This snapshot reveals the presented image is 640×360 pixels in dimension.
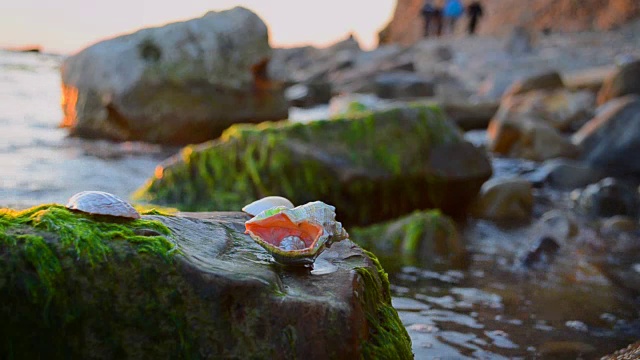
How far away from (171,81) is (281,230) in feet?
37.7

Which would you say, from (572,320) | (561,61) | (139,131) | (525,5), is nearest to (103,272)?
(572,320)

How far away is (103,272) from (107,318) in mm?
147

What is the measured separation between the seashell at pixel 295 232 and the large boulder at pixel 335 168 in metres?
4.09

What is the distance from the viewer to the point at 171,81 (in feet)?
45.3

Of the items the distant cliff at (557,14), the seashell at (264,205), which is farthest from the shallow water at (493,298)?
the distant cliff at (557,14)

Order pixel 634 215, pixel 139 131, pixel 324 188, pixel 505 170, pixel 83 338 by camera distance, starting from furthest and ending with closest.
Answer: pixel 139 131
pixel 505 170
pixel 634 215
pixel 324 188
pixel 83 338

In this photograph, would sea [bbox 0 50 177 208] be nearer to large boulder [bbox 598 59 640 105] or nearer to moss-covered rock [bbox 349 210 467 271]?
moss-covered rock [bbox 349 210 467 271]

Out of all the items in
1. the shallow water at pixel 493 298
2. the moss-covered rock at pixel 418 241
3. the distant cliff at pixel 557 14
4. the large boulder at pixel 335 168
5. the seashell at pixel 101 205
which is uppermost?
the distant cliff at pixel 557 14

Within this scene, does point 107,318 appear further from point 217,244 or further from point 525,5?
point 525,5

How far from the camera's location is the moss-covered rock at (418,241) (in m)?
6.31

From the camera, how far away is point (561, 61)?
84.7ft

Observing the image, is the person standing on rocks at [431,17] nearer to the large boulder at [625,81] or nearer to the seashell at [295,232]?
the large boulder at [625,81]

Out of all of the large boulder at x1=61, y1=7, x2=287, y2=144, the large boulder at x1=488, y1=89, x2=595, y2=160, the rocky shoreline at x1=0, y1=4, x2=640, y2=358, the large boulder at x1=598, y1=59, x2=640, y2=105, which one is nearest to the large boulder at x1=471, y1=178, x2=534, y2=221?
the rocky shoreline at x1=0, y1=4, x2=640, y2=358

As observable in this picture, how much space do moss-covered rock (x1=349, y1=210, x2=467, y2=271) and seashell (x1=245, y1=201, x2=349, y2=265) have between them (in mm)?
3435
